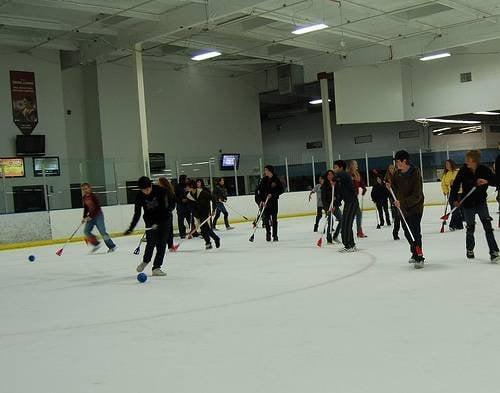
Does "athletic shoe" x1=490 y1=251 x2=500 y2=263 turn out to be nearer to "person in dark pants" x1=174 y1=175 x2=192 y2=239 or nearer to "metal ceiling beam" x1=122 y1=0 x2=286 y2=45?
"person in dark pants" x1=174 y1=175 x2=192 y2=239

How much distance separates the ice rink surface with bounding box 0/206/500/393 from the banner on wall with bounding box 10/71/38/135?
1234cm

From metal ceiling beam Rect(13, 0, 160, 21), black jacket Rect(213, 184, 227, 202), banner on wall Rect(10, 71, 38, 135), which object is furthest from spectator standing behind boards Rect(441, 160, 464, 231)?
banner on wall Rect(10, 71, 38, 135)

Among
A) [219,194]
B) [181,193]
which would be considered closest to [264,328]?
[181,193]

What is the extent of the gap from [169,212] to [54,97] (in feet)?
47.9

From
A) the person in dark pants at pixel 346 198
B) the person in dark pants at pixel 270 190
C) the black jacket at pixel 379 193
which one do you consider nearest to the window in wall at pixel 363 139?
the black jacket at pixel 379 193

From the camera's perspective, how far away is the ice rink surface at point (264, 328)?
3.35m

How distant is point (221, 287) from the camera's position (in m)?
6.70

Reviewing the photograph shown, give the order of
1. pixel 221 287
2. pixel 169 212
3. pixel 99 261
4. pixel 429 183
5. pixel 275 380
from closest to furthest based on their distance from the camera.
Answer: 1. pixel 275 380
2. pixel 221 287
3. pixel 169 212
4. pixel 99 261
5. pixel 429 183

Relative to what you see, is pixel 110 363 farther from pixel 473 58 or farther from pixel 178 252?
pixel 473 58

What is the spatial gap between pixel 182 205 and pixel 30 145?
834cm

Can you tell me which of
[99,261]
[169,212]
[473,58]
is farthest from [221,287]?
[473,58]

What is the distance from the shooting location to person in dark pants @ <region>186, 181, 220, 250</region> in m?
11.1

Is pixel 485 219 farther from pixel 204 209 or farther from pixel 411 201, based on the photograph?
pixel 204 209

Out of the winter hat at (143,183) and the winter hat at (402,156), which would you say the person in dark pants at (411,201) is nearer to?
the winter hat at (402,156)
